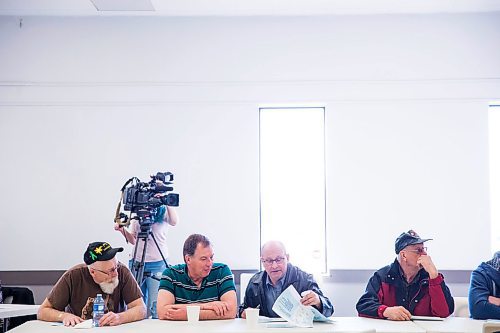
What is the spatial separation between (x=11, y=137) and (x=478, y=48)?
13.5 ft

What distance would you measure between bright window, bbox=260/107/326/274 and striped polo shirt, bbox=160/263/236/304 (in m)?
2.01

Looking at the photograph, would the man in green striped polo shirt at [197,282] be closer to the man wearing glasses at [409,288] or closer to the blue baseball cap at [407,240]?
the man wearing glasses at [409,288]

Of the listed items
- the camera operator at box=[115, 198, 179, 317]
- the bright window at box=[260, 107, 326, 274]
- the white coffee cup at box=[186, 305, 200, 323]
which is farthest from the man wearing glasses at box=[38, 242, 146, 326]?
the bright window at box=[260, 107, 326, 274]

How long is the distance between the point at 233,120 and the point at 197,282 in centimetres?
225

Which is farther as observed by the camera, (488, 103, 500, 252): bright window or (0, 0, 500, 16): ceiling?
(488, 103, 500, 252): bright window

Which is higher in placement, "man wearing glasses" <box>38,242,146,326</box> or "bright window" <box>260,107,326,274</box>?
"bright window" <box>260,107,326,274</box>

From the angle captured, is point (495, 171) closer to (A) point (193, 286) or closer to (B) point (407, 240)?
(B) point (407, 240)

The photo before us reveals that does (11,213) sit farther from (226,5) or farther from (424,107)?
(424,107)

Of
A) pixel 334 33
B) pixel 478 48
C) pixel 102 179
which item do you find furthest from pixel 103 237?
pixel 478 48

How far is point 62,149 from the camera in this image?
584 cm

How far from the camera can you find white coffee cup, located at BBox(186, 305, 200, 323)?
11.3ft

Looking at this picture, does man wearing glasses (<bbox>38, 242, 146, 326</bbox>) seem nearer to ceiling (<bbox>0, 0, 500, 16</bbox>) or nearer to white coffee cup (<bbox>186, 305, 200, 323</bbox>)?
white coffee cup (<bbox>186, 305, 200, 323</bbox>)

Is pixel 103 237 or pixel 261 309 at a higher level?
→ pixel 103 237

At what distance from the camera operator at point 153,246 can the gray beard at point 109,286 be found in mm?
1112
